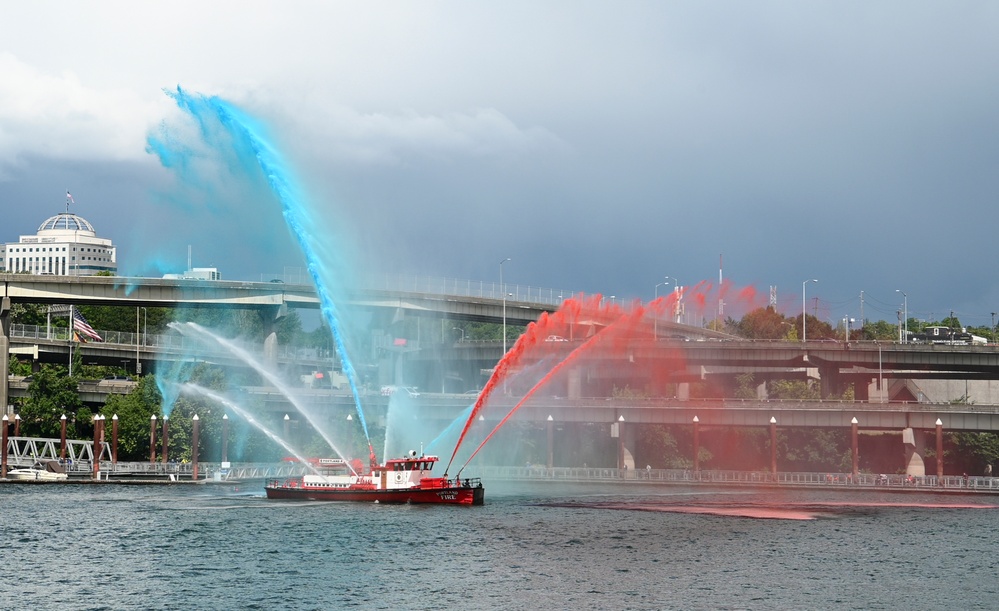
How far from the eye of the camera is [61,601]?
6419cm

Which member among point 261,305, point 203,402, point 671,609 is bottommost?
point 671,609

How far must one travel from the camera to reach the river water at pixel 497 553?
6669 cm

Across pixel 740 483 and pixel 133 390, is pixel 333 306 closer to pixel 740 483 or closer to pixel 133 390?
pixel 740 483

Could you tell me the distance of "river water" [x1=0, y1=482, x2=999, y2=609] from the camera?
6669cm

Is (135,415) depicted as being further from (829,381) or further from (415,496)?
(829,381)

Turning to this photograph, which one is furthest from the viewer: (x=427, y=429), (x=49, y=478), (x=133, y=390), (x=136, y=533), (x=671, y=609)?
(x=133, y=390)

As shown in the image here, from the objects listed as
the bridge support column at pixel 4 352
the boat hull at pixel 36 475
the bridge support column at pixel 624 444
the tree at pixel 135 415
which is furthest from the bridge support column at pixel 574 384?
the bridge support column at pixel 4 352

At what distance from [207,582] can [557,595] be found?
18.7 metres

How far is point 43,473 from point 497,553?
67.1 metres

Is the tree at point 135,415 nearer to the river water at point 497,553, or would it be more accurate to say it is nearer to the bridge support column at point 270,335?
the bridge support column at point 270,335

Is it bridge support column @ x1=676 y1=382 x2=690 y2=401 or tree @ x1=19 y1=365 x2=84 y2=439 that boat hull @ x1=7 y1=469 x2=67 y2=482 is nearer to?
tree @ x1=19 y1=365 x2=84 y2=439

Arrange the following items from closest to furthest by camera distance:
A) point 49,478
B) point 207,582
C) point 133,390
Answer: point 207,582 → point 49,478 → point 133,390

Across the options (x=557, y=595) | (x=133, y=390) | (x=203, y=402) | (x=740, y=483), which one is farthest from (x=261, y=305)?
(x=557, y=595)

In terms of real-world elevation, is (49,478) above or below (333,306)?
below
